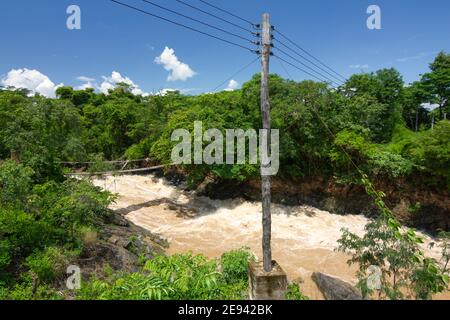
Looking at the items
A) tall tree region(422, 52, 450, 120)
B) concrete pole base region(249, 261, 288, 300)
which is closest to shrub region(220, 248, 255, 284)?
concrete pole base region(249, 261, 288, 300)

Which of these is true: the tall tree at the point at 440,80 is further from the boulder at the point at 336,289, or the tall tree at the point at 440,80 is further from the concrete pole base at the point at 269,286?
the concrete pole base at the point at 269,286

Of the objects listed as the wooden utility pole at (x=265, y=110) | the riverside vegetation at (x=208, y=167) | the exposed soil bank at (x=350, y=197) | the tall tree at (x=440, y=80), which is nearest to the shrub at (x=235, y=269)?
the riverside vegetation at (x=208, y=167)

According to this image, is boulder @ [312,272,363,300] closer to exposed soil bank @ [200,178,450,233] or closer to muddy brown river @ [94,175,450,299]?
muddy brown river @ [94,175,450,299]

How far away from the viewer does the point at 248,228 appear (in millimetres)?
13742

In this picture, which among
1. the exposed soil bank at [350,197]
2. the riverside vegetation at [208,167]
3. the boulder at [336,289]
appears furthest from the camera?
the exposed soil bank at [350,197]

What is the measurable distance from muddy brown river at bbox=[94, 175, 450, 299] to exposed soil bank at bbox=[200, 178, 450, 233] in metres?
0.55

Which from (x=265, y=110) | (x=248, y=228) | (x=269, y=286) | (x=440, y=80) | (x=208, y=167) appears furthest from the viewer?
(x=440, y=80)

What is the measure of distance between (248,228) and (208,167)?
354 centimetres

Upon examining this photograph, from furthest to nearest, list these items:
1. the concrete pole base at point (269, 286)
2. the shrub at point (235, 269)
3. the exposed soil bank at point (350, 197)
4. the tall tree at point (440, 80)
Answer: the tall tree at point (440, 80) → the exposed soil bank at point (350, 197) → the shrub at point (235, 269) → the concrete pole base at point (269, 286)

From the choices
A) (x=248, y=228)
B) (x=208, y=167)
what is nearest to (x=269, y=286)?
(x=248, y=228)

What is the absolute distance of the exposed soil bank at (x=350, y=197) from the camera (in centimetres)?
1395

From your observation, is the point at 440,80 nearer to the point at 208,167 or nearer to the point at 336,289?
the point at 208,167

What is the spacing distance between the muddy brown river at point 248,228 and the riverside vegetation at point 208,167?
1374 millimetres

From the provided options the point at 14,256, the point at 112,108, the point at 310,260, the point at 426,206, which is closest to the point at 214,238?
the point at 310,260
